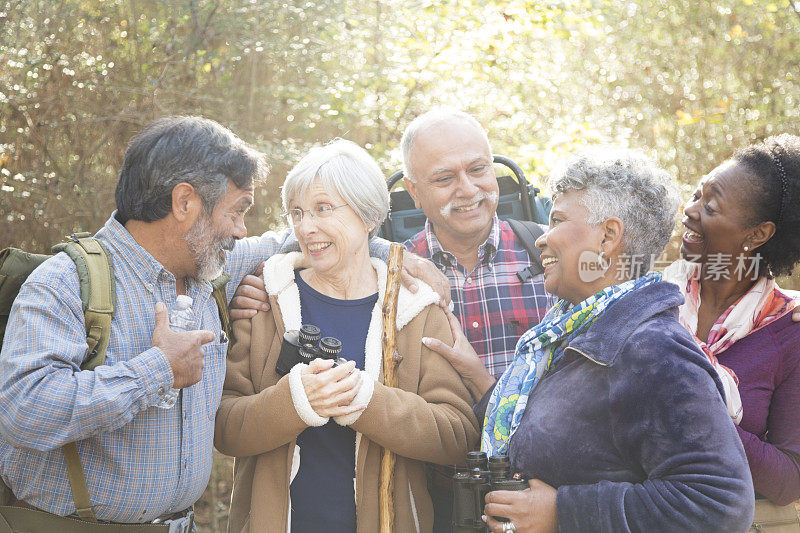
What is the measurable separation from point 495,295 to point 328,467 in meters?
1.19

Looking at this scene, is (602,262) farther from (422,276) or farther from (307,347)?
(307,347)

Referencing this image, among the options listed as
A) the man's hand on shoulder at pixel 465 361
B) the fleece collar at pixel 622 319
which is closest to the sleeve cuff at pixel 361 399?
the man's hand on shoulder at pixel 465 361

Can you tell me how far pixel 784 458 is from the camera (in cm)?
263

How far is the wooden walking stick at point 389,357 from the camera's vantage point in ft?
8.98

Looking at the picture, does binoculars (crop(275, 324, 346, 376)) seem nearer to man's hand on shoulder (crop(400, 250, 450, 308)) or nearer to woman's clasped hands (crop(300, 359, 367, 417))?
woman's clasped hands (crop(300, 359, 367, 417))

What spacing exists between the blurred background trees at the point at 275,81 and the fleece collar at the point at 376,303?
3090mm

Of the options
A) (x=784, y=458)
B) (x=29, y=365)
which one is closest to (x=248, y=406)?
(x=29, y=365)

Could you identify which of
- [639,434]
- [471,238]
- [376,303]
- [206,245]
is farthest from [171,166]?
[639,434]

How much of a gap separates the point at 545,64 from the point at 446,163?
4552 millimetres

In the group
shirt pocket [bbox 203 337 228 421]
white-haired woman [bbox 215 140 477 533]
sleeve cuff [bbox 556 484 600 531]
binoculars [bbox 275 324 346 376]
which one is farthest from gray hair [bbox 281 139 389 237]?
sleeve cuff [bbox 556 484 600 531]

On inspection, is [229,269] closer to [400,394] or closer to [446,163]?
[400,394]

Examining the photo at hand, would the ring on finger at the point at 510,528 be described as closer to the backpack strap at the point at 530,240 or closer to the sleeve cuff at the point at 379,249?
the sleeve cuff at the point at 379,249

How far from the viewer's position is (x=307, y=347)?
2674 mm

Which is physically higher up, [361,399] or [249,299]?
[249,299]
